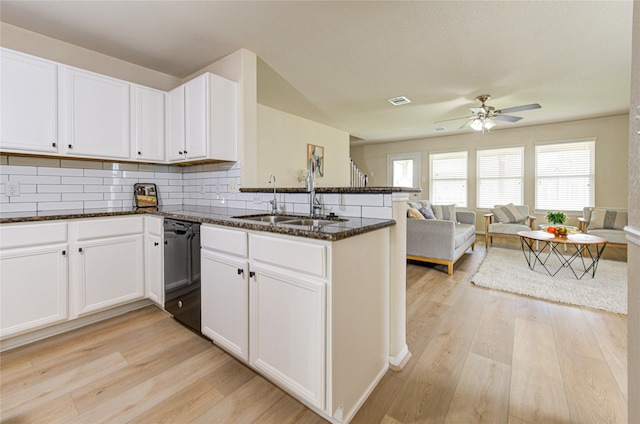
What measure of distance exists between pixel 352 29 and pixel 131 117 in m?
2.16

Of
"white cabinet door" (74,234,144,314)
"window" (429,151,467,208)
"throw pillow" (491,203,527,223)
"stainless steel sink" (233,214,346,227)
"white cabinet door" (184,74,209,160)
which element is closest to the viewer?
"stainless steel sink" (233,214,346,227)

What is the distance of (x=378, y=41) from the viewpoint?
2709mm

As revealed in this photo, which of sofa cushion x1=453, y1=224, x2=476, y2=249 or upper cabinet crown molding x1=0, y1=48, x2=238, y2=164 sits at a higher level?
upper cabinet crown molding x1=0, y1=48, x2=238, y2=164

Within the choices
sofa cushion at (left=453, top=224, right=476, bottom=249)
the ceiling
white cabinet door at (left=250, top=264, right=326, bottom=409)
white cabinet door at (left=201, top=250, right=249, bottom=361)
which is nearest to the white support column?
white cabinet door at (left=250, top=264, right=326, bottom=409)

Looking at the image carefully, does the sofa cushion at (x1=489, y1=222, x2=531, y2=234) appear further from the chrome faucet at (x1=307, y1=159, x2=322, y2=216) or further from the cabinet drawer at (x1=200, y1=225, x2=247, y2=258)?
the cabinet drawer at (x1=200, y1=225, x2=247, y2=258)

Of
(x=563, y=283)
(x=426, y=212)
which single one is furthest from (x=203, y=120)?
(x=563, y=283)

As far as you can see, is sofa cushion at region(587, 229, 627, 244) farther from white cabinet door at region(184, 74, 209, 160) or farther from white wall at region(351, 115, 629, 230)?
white cabinet door at region(184, 74, 209, 160)

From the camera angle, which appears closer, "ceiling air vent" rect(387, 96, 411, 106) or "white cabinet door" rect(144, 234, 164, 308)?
"white cabinet door" rect(144, 234, 164, 308)

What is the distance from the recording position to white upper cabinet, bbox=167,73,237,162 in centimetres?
261

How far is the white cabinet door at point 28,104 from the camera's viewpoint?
2.03m

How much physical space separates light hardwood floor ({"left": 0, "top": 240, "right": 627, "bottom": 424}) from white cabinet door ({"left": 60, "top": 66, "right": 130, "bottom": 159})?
1482 millimetres

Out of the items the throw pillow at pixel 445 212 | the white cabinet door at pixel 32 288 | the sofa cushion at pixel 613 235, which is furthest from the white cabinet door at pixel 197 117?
the sofa cushion at pixel 613 235

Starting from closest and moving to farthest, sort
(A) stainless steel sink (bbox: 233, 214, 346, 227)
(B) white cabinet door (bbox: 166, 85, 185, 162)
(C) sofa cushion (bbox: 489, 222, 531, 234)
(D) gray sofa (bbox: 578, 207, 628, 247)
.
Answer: (A) stainless steel sink (bbox: 233, 214, 346, 227) → (B) white cabinet door (bbox: 166, 85, 185, 162) → (D) gray sofa (bbox: 578, 207, 628, 247) → (C) sofa cushion (bbox: 489, 222, 531, 234)

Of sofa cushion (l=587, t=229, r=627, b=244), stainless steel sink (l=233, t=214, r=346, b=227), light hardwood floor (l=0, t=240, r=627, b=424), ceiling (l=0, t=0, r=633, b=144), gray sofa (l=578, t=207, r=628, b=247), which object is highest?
ceiling (l=0, t=0, r=633, b=144)
